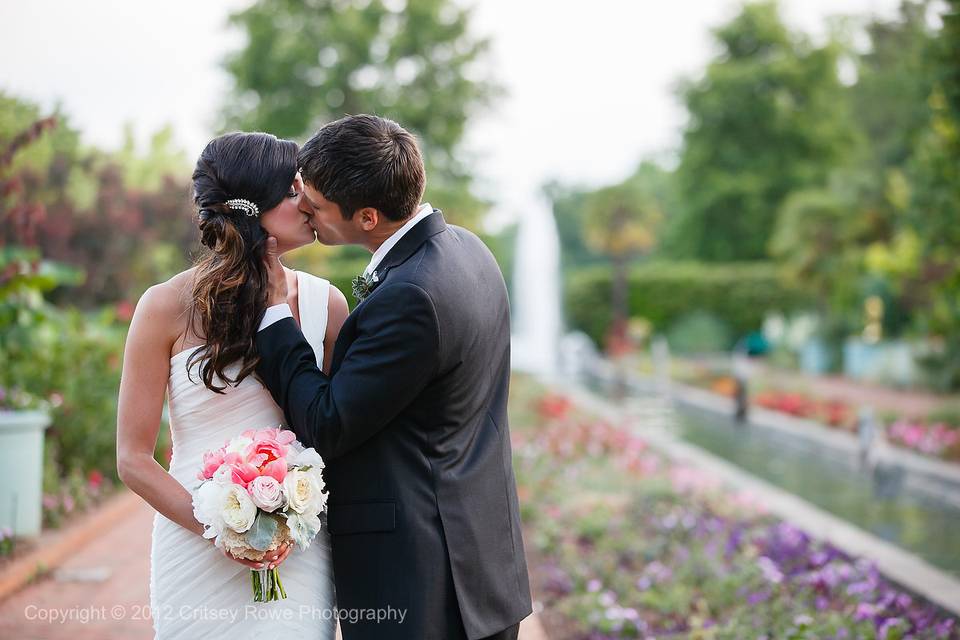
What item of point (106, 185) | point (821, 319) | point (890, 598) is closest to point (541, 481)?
point (890, 598)

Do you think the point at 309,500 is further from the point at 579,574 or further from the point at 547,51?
the point at 547,51

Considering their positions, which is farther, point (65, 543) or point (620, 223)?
point (620, 223)

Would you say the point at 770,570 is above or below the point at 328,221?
below

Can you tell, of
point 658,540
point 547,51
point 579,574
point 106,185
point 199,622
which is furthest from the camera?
point 547,51

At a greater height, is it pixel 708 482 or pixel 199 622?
pixel 199 622

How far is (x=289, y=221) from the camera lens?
245cm

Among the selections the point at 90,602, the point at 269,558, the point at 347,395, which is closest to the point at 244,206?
the point at 347,395

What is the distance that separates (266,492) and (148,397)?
422mm

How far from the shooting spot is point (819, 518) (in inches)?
272

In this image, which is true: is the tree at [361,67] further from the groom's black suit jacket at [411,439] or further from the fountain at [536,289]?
the groom's black suit jacket at [411,439]

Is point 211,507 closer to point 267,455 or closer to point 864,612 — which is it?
point 267,455

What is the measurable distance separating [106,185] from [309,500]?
51.9 ft

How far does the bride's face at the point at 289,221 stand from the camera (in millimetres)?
2434

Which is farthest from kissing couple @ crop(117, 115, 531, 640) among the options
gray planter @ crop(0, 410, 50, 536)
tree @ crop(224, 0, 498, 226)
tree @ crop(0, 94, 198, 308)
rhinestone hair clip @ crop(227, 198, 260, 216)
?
tree @ crop(224, 0, 498, 226)
